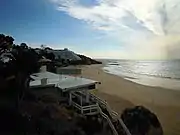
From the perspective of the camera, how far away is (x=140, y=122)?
4.47 m

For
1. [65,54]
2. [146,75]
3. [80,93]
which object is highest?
[65,54]

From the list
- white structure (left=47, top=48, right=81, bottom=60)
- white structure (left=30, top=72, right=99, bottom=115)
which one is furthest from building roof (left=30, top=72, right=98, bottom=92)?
white structure (left=47, top=48, right=81, bottom=60)

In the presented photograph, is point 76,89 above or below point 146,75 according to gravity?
above

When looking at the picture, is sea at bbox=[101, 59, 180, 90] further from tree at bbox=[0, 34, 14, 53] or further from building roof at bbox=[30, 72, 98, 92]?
tree at bbox=[0, 34, 14, 53]

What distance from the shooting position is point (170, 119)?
6184mm

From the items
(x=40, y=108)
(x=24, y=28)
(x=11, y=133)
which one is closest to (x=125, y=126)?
(x=40, y=108)

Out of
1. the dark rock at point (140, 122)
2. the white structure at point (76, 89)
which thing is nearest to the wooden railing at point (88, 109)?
the white structure at point (76, 89)

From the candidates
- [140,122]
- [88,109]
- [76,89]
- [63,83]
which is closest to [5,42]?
[63,83]

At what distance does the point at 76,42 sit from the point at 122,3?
4.42 ft

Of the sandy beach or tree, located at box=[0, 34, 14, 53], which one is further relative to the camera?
the sandy beach

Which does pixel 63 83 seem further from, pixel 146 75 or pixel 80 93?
pixel 146 75

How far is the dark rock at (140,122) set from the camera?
4.45 m

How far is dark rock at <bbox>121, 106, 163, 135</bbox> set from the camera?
175 inches

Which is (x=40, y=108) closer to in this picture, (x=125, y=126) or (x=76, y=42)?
(x=125, y=126)
